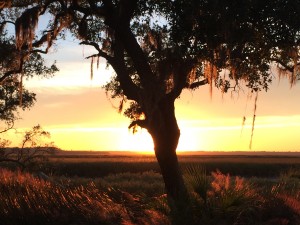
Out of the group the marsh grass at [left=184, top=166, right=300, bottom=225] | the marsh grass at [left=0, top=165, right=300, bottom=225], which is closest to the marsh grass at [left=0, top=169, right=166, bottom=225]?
the marsh grass at [left=0, top=165, right=300, bottom=225]

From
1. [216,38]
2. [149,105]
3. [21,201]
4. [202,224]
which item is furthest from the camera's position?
[149,105]

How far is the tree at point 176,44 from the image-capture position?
14.6m

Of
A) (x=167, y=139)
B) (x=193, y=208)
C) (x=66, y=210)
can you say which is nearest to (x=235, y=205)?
(x=193, y=208)

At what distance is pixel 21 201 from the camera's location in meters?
14.4

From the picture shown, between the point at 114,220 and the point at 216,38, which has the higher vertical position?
the point at 216,38

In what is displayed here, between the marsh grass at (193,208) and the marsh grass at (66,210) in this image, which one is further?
the marsh grass at (66,210)

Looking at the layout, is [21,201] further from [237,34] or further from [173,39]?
[237,34]

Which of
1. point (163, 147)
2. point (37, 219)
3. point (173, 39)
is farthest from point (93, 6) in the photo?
A: point (37, 219)

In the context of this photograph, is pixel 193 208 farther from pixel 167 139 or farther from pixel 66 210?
pixel 167 139

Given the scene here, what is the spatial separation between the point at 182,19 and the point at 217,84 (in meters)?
4.27

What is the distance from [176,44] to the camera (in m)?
15.6

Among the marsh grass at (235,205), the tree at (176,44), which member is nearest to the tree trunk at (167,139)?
the tree at (176,44)

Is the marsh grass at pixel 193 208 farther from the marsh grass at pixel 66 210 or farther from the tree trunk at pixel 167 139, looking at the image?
the tree trunk at pixel 167 139

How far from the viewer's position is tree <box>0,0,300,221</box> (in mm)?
14555
